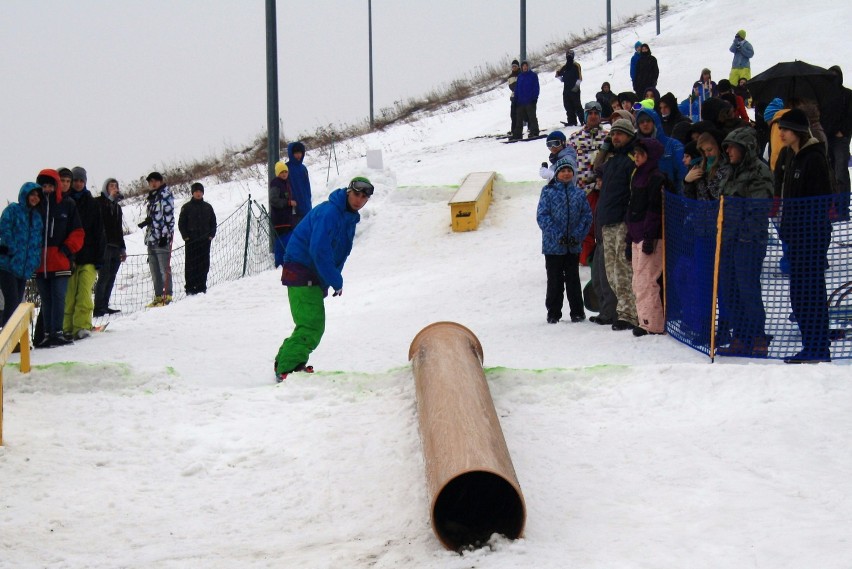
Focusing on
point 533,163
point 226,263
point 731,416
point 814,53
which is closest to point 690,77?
point 814,53

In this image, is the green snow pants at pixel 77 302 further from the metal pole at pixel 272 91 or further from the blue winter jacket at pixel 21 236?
the metal pole at pixel 272 91

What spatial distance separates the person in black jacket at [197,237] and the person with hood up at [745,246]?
8076 mm

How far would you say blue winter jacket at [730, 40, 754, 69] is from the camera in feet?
70.6

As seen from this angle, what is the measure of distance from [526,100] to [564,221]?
1256cm

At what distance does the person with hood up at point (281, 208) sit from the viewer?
580 inches

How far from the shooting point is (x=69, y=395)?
7.27m

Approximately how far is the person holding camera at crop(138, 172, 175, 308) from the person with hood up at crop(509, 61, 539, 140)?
32.0 feet

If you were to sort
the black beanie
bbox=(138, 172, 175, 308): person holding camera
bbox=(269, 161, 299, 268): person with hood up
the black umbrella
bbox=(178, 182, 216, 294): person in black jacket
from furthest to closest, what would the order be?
1. bbox=(269, 161, 299, 268): person with hood up
2. bbox=(178, 182, 216, 294): person in black jacket
3. bbox=(138, 172, 175, 308): person holding camera
4. the black umbrella
5. the black beanie

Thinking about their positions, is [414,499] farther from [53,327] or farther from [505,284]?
[505,284]

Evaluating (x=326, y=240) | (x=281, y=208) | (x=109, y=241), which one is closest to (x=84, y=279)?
(x=109, y=241)

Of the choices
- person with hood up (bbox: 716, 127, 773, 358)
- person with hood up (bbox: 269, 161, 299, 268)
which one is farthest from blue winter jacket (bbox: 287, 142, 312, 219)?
person with hood up (bbox: 716, 127, 773, 358)

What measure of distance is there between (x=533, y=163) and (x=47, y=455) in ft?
47.3

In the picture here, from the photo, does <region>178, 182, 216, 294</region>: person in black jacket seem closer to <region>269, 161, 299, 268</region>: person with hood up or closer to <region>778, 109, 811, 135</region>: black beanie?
<region>269, 161, 299, 268</region>: person with hood up

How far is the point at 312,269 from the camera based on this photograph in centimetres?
805
